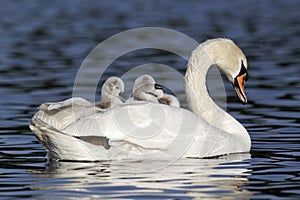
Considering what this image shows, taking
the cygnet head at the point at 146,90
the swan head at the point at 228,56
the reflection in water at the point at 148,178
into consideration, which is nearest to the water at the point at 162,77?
the reflection in water at the point at 148,178

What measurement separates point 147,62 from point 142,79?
9129mm

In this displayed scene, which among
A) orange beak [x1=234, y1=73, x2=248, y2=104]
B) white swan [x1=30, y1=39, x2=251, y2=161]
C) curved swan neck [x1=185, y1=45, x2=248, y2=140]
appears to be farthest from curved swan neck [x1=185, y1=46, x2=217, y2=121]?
white swan [x1=30, y1=39, x2=251, y2=161]

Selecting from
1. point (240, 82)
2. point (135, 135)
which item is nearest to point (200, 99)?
point (240, 82)

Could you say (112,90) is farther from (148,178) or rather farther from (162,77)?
(162,77)

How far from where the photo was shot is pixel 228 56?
10.9m

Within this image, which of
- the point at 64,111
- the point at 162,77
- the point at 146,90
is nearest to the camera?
the point at 64,111

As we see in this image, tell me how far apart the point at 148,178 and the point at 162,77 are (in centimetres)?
899

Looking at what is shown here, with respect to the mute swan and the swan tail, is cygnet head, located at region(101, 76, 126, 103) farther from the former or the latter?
the swan tail

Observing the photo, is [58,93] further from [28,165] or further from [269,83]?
[28,165]

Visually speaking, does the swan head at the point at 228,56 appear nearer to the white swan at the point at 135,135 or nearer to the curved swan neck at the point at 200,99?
the curved swan neck at the point at 200,99

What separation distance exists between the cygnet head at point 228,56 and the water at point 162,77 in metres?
0.97

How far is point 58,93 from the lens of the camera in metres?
16.2

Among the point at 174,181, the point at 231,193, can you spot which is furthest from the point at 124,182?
the point at 231,193

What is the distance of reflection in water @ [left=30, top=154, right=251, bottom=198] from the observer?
8281mm
